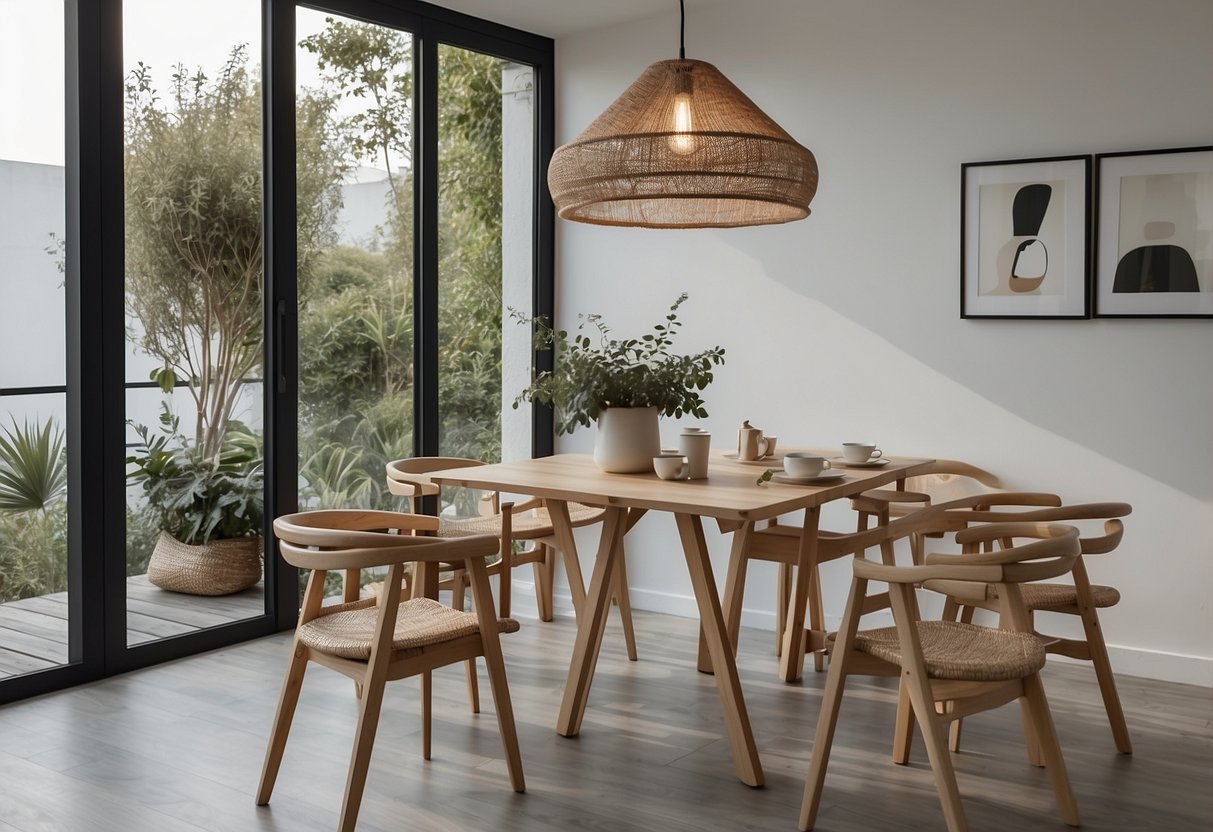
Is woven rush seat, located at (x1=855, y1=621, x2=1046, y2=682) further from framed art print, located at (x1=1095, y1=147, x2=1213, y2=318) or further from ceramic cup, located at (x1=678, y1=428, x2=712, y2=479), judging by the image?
framed art print, located at (x1=1095, y1=147, x2=1213, y2=318)

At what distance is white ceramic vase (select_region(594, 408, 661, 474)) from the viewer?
11.2 ft

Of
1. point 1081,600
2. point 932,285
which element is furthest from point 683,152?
point 932,285

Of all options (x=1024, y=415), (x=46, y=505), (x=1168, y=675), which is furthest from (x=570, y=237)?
(x=1168, y=675)

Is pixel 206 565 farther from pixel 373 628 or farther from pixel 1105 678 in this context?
pixel 1105 678

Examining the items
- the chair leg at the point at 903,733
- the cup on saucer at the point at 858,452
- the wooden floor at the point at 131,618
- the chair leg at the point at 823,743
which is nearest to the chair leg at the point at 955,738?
the chair leg at the point at 903,733

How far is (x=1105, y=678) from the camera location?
3.15m

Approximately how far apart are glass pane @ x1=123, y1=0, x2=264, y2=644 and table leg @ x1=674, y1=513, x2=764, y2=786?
189cm

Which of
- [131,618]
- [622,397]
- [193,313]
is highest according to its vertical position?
[193,313]

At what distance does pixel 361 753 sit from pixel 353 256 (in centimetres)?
244

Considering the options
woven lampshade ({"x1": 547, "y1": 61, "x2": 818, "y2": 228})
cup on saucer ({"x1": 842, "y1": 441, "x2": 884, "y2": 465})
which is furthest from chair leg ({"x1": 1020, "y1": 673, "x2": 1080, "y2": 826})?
woven lampshade ({"x1": 547, "y1": 61, "x2": 818, "y2": 228})

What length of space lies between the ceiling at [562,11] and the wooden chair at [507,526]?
1.94 meters

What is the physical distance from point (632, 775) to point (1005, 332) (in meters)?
2.24

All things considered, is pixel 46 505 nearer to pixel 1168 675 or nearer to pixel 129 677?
pixel 129 677

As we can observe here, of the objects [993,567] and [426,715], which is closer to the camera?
[993,567]
